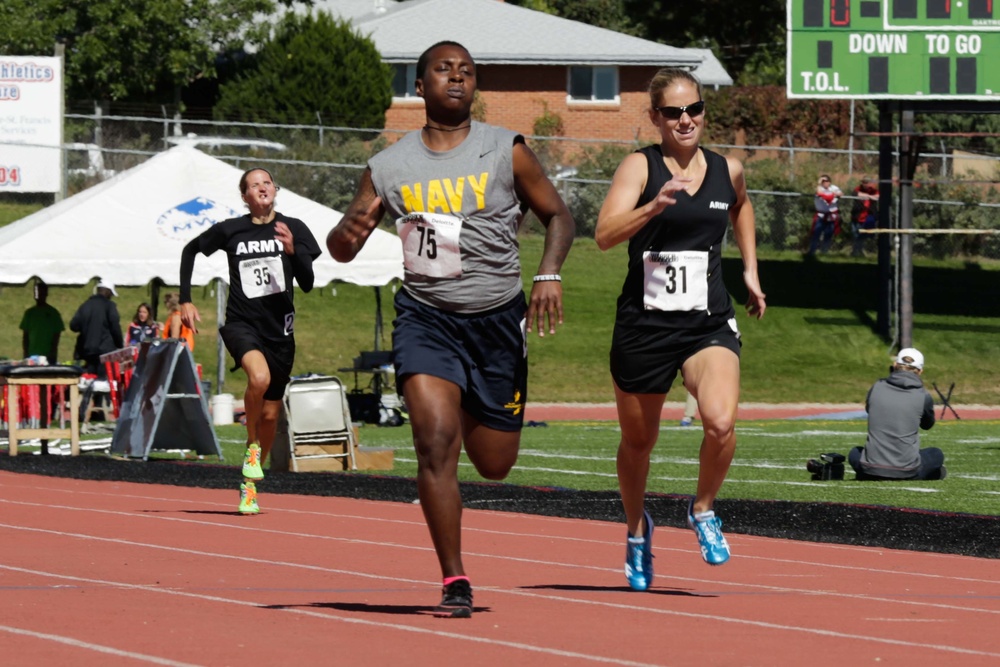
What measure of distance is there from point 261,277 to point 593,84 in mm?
48687

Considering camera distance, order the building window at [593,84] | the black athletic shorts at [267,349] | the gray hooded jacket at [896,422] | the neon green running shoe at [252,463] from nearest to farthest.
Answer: the black athletic shorts at [267,349] < the neon green running shoe at [252,463] < the gray hooded jacket at [896,422] < the building window at [593,84]

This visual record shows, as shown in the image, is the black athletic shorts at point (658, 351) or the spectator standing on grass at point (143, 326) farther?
the spectator standing on grass at point (143, 326)

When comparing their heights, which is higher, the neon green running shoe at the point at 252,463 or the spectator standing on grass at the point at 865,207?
the spectator standing on grass at the point at 865,207

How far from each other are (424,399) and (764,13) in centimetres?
7588

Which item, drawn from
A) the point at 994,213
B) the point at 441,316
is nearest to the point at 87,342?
the point at 441,316

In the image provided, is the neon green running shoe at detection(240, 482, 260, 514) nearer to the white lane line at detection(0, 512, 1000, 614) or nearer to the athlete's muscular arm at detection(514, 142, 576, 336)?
the white lane line at detection(0, 512, 1000, 614)

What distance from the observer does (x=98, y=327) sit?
1031 inches

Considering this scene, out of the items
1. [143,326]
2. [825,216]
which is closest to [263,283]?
[143,326]

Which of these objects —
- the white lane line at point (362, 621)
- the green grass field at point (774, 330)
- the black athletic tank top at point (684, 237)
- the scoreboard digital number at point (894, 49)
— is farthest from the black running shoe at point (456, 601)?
the green grass field at point (774, 330)

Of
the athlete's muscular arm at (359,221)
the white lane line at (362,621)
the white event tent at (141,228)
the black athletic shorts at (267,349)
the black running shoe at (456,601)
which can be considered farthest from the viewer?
the white event tent at (141,228)

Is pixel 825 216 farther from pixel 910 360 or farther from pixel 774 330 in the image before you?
pixel 910 360

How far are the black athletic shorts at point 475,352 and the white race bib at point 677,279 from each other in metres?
0.81

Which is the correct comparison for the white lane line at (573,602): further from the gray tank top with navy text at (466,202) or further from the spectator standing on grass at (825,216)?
the spectator standing on grass at (825,216)

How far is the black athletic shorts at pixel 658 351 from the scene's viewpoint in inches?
324
